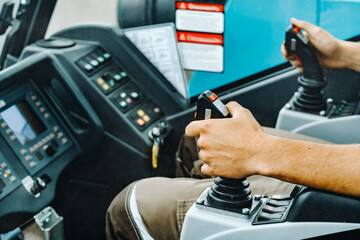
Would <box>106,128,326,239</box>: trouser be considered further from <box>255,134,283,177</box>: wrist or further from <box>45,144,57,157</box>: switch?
<box>45,144,57,157</box>: switch

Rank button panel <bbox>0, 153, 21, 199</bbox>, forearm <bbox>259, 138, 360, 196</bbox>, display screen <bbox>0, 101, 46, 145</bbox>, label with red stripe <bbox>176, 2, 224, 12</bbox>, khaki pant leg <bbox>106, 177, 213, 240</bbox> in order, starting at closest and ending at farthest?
forearm <bbox>259, 138, 360, 196</bbox>, khaki pant leg <bbox>106, 177, 213, 240</bbox>, button panel <bbox>0, 153, 21, 199</bbox>, display screen <bbox>0, 101, 46, 145</bbox>, label with red stripe <bbox>176, 2, 224, 12</bbox>

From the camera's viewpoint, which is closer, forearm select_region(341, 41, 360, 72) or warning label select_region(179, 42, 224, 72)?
forearm select_region(341, 41, 360, 72)

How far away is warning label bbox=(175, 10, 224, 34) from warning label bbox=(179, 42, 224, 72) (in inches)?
2.2

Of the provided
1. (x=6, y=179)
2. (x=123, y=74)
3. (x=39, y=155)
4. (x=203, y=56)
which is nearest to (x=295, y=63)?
(x=203, y=56)

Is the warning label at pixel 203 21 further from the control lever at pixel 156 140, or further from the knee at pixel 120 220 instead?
the knee at pixel 120 220

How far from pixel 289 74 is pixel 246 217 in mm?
773

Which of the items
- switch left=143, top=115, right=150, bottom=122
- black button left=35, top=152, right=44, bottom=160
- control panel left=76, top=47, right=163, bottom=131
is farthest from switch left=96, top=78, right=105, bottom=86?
black button left=35, top=152, right=44, bottom=160

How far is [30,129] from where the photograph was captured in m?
1.58

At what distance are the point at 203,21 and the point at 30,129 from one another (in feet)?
2.22

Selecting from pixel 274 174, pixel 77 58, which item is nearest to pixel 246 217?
pixel 274 174

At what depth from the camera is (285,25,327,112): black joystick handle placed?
158 centimetres

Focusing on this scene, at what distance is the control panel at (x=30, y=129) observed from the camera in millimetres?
1510

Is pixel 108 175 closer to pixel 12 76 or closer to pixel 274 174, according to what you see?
pixel 12 76

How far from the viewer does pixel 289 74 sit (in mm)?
1722
